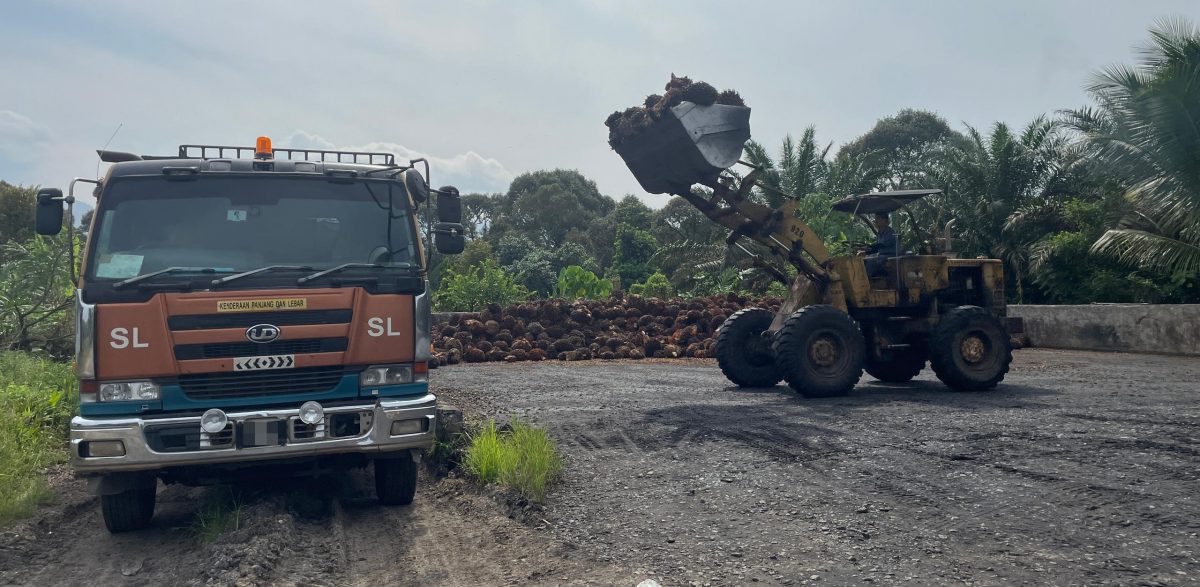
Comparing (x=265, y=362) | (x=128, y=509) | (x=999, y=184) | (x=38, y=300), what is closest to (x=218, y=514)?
(x=128, y=509)

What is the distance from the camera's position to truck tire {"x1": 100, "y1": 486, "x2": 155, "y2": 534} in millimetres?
6535

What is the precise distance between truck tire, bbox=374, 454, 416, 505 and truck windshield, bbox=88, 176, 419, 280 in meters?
1.51

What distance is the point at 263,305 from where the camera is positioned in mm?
6211

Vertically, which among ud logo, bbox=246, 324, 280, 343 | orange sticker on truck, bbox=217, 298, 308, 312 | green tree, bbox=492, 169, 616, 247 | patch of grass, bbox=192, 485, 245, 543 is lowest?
patch of grass, bbox=192, 485, 245, 543

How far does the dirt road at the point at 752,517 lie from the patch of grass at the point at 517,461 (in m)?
0.17

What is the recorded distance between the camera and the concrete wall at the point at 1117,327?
1733 cm

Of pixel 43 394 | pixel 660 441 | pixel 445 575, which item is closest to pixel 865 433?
pixel 660 441

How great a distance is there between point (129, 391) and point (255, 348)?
793 millimetres

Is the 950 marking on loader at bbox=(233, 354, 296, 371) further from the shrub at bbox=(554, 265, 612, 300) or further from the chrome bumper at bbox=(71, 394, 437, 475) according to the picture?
the shrub at bbox=(554, 265, 612, 300)

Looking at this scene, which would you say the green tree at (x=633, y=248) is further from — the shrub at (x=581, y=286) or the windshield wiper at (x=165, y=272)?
the windshield wiper at (x=165, y=272)

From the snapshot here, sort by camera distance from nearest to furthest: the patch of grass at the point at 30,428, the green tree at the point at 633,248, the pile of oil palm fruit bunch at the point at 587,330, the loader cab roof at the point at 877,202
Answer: the patch of grass at the point at 30,428
the loader cab roof at the point at 877,202
the pile of oil palm fruit bunch at the point at 587,330
the green tree at the point at 633,248

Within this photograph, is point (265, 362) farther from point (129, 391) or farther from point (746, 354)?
point (746, 354)

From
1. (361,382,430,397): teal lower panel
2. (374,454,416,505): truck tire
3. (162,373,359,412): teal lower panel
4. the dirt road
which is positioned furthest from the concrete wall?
(162,373,359,412): teal lower panel

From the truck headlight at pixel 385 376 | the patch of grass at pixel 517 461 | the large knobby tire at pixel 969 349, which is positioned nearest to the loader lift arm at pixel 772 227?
the large knobby tire at pixel 969 349
